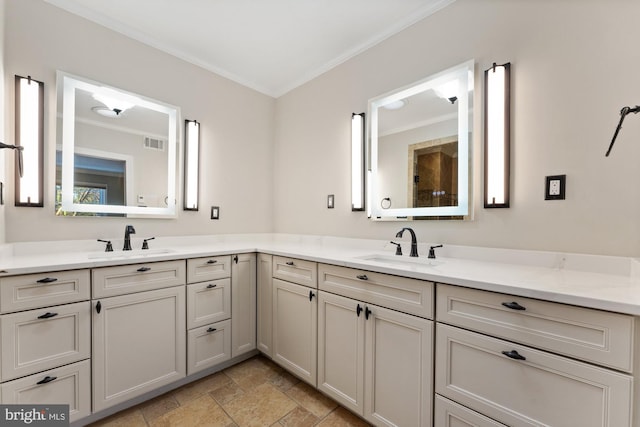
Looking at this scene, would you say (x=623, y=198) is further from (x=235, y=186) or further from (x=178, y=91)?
(x=178, y=91)

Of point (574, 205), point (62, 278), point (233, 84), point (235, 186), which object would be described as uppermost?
point (233, 84)

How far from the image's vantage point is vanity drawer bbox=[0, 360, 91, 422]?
4.32 ft

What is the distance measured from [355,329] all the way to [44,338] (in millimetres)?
1653

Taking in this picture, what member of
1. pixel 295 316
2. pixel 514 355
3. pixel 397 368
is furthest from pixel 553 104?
pixel 295 316

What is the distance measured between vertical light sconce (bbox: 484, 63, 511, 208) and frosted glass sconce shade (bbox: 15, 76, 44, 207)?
2870 millimetres

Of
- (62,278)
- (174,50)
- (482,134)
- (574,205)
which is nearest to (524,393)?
(574,205)

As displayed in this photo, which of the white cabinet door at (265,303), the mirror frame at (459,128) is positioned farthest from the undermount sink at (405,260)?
the white cabinet door at (265,303)

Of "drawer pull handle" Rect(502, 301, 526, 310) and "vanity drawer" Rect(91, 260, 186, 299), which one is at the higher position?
"drawer pull handle" Rect(502, 301, 526, 310)

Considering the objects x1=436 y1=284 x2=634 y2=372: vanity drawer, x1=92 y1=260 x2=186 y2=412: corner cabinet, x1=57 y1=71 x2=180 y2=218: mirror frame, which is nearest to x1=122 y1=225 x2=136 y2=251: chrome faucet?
x1=57 y1=71 x2=180 y2=218: mirror frame

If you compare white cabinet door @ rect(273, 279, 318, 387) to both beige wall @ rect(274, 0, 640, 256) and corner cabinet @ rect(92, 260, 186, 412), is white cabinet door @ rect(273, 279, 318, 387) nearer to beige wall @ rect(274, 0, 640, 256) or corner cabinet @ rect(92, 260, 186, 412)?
corner cabinet @ rect(92, 260, 186, 412)

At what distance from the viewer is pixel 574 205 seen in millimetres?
1359

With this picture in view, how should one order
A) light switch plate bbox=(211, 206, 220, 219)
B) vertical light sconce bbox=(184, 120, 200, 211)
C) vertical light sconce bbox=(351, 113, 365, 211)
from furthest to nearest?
1. light switch plate bbox=(211, 206, 220, 219)
2. vertical light sconce bbox=(184, 120, 200, 211)
3. vertical light sconce bbox=(351, 113, 365, 211)

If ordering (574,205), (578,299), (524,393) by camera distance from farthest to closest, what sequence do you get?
(574,205), (524,393), (578,299)

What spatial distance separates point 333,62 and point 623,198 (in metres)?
2.25
